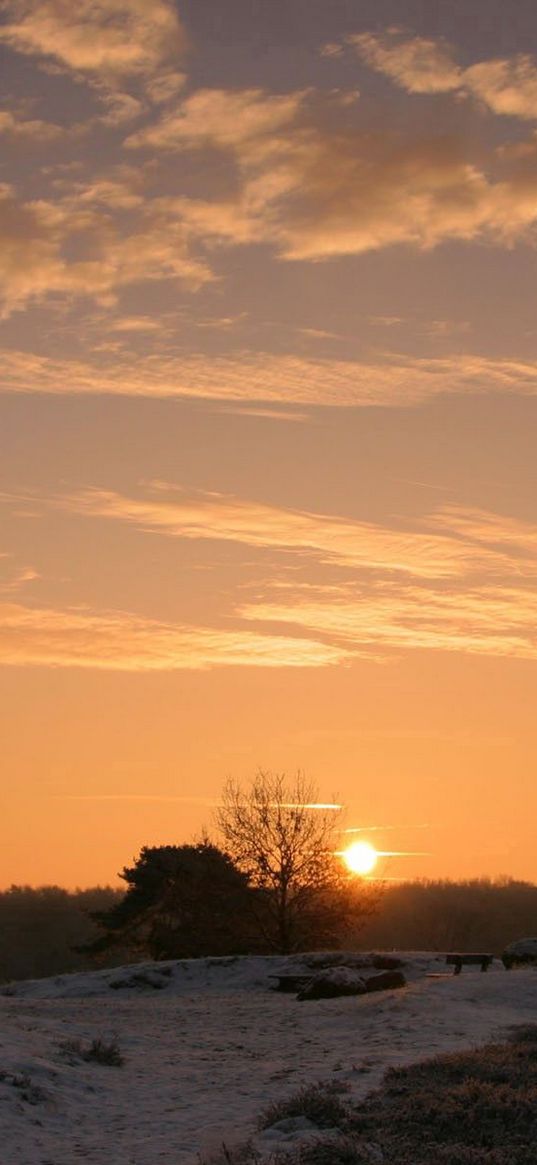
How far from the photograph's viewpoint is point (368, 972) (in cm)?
3081

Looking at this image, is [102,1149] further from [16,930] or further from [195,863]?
[16,930]

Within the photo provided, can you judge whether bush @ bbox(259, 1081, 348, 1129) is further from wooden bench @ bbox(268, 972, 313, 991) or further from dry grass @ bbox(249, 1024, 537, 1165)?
wooden bench @ bbox(268, 972, 313, 991)

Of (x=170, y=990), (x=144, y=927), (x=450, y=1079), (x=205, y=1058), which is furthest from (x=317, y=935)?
(x=450, y=1079)

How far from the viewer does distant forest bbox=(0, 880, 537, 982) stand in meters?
79.8

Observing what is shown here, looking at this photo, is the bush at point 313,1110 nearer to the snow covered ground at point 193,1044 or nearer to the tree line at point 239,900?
the snow covered ground at point 193,1044

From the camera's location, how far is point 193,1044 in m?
21.5

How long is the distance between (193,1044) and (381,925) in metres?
86.0

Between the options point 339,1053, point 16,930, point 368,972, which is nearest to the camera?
point 339,1053

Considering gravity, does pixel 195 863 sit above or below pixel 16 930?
above

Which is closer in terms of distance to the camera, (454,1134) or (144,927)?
(454,1134)

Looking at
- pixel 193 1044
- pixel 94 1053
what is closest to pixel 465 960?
pixel 193 1044

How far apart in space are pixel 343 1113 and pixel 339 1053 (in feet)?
18.9

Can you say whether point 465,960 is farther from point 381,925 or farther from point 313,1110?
point 381,925

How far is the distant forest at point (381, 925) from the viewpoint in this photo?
3140 inches
